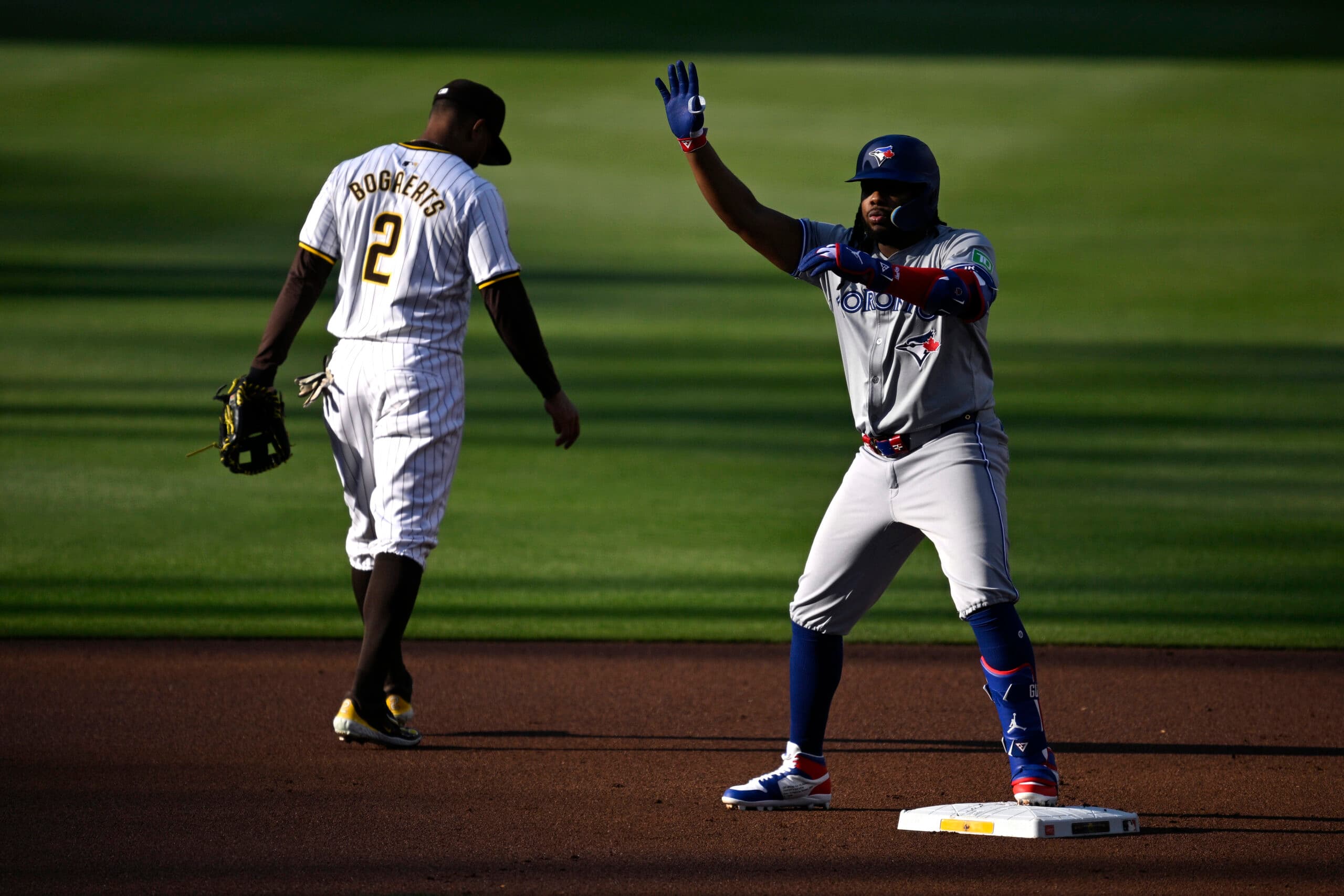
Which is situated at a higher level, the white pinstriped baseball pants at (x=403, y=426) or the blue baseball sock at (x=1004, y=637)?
the white pinstriped baseball pants at (x=403, y=426)

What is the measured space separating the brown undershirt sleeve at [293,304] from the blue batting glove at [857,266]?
182 cm

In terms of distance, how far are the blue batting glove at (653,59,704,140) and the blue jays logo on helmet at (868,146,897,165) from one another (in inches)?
18.5

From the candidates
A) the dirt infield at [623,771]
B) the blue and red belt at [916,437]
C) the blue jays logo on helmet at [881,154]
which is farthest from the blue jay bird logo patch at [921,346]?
the dirt infield at [623,771]

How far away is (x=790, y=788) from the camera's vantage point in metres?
4.10

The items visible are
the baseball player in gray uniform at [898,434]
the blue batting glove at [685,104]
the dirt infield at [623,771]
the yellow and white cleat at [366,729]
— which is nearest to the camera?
the dirt infield at [623,771]

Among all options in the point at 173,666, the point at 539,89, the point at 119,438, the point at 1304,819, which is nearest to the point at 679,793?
the point at 1304,819

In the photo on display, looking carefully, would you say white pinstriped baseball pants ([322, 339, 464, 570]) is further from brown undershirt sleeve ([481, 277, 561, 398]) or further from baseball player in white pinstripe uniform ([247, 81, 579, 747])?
brown undershirt sleeve ([481, 277, 561, 398])

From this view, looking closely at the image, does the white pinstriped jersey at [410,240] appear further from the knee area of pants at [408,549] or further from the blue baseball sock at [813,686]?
the blue baseball sock at [813,686]

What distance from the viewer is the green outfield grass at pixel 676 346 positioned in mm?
7051

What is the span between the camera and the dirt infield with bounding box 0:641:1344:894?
360cm

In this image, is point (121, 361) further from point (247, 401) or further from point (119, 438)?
point (247, 401)

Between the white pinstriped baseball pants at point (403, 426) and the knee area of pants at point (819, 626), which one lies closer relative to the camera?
the knee area of pants at point (819, 626)

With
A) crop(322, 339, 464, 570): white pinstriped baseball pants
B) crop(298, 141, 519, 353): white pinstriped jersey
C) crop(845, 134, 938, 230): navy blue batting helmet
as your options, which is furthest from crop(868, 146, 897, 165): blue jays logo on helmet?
crop(322, 339, 464, 570): white pinstriped baseball pants

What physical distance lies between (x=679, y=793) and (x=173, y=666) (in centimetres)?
242
